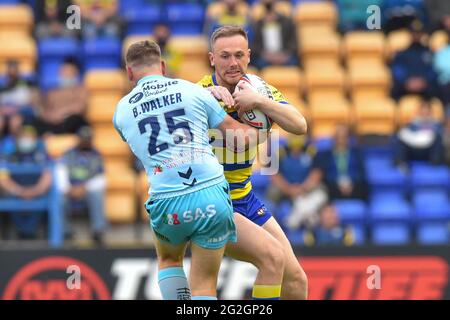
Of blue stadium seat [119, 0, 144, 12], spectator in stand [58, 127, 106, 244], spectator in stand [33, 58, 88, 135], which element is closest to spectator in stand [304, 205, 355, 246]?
spectator in stand [58, 127, 106, 244]

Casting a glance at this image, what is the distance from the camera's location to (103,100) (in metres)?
16.1

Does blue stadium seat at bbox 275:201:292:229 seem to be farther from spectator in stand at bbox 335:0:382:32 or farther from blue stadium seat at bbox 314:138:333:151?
spectator in stand at bbox 335:0:382:32

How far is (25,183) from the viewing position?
564 inches

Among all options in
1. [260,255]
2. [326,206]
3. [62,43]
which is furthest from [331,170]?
[260,255]

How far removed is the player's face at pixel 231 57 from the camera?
770cm

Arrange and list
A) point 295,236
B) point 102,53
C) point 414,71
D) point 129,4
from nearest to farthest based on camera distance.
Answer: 1. point 295,236
2. point 414,71
3. point 102,53
4. point 129,4

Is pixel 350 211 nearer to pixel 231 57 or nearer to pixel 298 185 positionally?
pixel 298 185

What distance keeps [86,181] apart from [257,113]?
7.18m

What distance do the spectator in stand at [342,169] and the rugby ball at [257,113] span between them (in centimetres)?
710

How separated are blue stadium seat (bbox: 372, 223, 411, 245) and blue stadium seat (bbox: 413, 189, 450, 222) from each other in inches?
10.5

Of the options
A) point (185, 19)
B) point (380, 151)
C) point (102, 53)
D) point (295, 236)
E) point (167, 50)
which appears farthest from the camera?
point (185, 19)

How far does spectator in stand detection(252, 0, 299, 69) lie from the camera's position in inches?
645

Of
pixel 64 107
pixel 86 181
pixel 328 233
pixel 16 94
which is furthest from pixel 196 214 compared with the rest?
pixel 16 94
